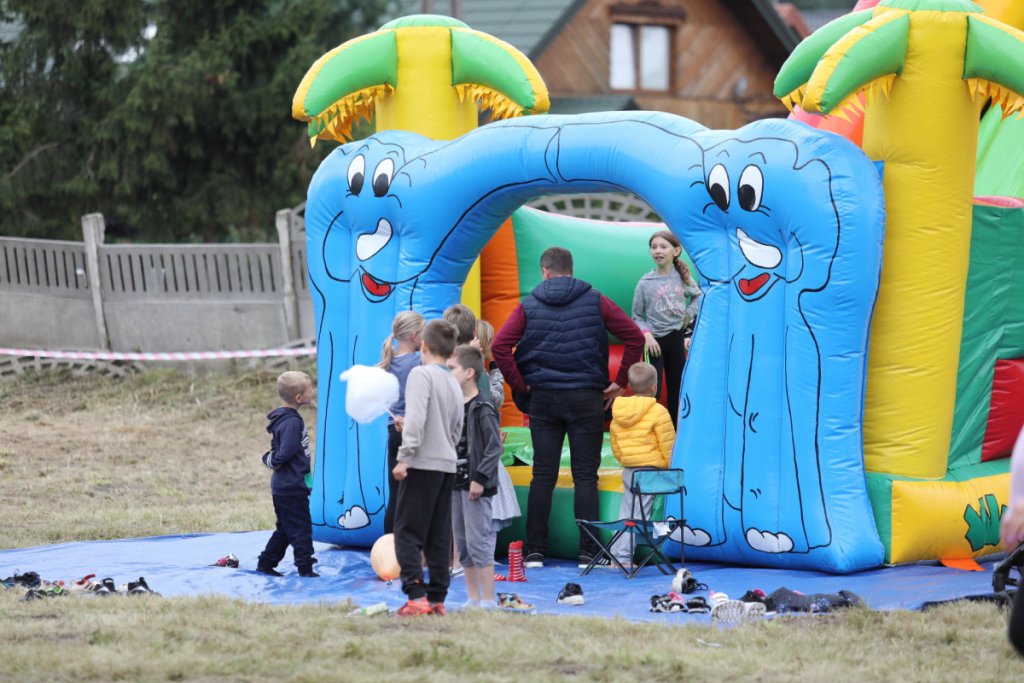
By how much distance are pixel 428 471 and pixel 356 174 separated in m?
2.68

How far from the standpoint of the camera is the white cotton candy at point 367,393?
20.4 ft

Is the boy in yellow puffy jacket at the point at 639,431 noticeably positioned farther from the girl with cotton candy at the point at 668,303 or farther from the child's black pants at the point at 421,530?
the child's black pants at the point at 421,530

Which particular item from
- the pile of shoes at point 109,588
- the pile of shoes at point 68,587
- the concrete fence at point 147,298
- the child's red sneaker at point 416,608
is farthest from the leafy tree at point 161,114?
the child's red sneaker at point 416,608

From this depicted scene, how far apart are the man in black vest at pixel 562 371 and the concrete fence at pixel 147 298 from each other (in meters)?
6.99

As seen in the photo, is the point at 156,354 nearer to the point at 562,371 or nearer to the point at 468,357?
the point at 562,371

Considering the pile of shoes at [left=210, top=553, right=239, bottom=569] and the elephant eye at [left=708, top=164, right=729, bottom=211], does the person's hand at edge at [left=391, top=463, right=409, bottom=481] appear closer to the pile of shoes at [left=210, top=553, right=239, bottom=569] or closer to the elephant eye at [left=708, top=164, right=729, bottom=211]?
the pile of shoes at [left=210, top=553, right=239, bottom=569]

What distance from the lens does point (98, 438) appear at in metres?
12.5

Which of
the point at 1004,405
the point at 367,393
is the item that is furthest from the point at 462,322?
the point at 1004,405

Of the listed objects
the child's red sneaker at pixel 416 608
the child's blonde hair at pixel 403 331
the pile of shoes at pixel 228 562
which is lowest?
the pile of shoes at pixel 228 562

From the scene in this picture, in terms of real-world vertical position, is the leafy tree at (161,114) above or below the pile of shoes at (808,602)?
above

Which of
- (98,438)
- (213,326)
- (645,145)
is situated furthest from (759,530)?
(213,326)

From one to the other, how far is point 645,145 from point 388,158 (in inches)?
60.7

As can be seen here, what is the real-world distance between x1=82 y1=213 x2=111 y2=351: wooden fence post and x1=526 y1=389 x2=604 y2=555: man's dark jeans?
778 centimetres

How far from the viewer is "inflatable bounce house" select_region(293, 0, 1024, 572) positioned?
23.1 feet
